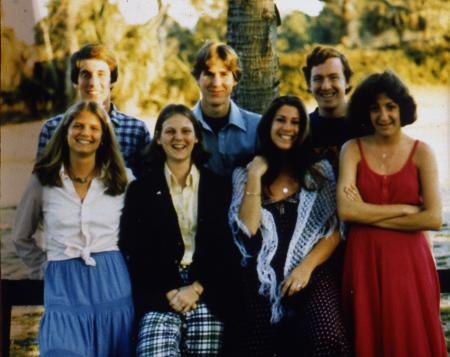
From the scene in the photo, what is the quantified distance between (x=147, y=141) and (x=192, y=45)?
10269mm

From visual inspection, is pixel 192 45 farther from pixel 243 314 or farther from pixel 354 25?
pixel 243 314

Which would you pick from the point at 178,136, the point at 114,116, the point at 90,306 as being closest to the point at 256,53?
the point at 114,116

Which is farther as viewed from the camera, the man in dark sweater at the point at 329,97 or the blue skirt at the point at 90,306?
the man in dark sweater at the point at 329,97

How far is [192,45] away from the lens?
1415cm

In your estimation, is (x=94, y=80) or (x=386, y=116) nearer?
(x=386, y=116)

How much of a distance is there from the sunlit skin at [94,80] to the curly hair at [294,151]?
3.31ft

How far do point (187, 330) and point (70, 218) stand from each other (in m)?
0.81

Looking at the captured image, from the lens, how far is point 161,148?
3764 millimetres

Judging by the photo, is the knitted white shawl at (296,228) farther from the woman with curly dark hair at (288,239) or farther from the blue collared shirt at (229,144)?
the blue collared shirt at (229,144)

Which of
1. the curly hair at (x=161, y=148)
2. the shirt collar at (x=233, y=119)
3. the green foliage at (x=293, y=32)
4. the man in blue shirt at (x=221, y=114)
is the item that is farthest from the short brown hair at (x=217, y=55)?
the green foliage at (x=293, y=32)

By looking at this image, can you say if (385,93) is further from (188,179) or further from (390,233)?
(188,179)

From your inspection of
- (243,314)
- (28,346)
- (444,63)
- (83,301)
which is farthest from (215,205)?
(444,63)

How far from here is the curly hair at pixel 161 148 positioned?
3.71 metres

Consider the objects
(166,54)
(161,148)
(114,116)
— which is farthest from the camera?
(166,54)
